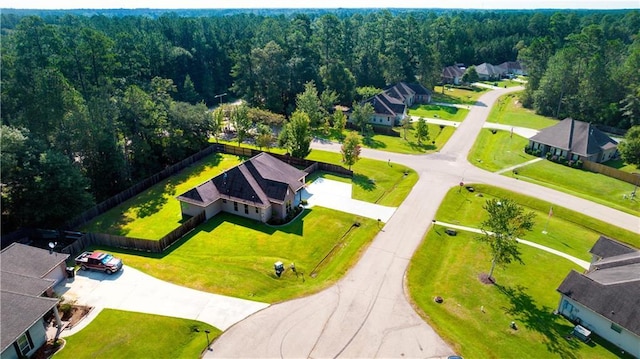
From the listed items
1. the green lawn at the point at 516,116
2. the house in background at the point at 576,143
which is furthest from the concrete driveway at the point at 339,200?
the green lawn at the point at 516,116

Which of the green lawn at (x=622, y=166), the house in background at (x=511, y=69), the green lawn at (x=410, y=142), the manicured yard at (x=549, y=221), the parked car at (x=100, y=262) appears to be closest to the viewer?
the parked car at (x=100, y=262)

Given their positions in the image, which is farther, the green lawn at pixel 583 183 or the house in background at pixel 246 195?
the green lawn at pixel 583 183

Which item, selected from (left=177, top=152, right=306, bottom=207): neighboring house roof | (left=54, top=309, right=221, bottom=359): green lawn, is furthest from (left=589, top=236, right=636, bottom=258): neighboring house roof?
(left=54, top=309, right=221, bottom=359): green lawn

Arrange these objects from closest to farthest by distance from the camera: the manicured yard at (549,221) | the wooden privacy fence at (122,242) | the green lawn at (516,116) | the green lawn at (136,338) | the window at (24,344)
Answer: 1. the window at (24,344)
2. the green lawn at (136,338)
3. the wooden privacy fence at (122,242)
4. the manicured yard at (549,221)
5. the green lawn at (516,116)

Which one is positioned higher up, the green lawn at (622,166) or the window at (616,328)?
the green lawn at (622,166)

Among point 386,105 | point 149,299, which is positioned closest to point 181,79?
point 386,105

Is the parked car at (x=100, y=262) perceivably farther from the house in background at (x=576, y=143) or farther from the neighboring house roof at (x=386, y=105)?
the house in background at (x=576, y=143)

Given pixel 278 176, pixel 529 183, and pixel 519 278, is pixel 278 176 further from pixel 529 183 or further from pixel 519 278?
pixel 529 183

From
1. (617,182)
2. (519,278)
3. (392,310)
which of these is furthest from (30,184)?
(617,182)

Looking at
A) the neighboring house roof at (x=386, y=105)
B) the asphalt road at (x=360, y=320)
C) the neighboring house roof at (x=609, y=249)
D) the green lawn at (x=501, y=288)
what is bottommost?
the green lawn at (x=501, y=288)
